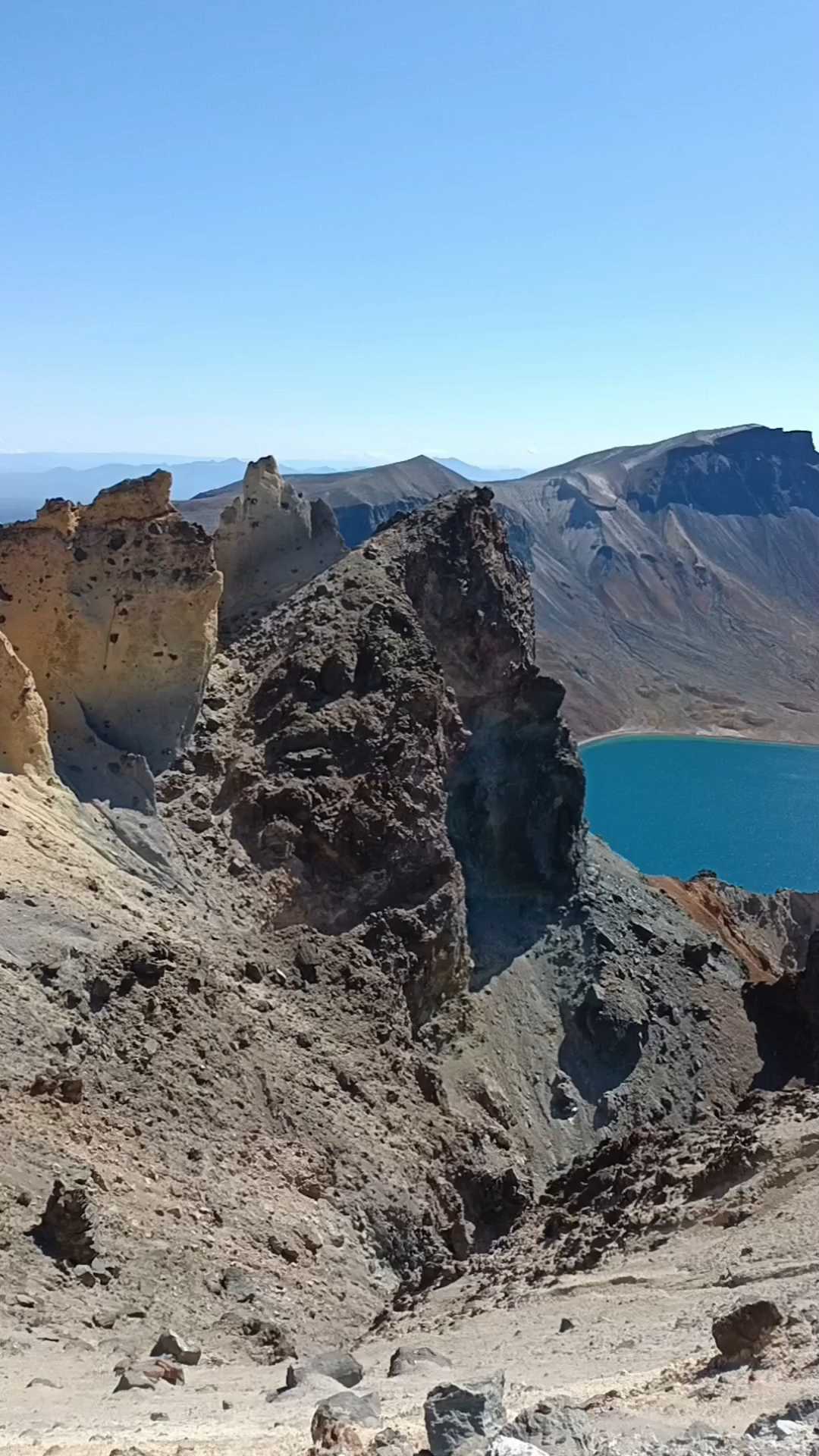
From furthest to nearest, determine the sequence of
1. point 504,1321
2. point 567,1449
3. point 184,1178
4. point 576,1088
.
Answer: point 576,1088 → point 184,1178 → point 504,1321 → point 567,1449

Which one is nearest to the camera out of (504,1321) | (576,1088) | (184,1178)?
(504,1321)

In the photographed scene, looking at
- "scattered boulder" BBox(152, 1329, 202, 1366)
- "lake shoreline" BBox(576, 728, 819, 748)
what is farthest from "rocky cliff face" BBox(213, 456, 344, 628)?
"lake shoreline" BBox(576, 728, 819, 748)

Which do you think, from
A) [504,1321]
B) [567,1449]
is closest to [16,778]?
[504,1321]

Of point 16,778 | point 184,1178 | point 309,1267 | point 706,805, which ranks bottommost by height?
point 706,805

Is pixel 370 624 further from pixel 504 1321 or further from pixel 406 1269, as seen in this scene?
pixel 504 1321

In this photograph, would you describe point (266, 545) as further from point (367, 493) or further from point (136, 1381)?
point (367, 493)

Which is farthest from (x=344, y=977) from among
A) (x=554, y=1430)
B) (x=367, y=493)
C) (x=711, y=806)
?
(x=367, y=493)

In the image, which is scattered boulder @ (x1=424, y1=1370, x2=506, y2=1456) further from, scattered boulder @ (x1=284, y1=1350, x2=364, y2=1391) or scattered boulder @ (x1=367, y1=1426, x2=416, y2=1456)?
scattered boulder @ (x1=284, y1=1350, x2=364, y2=1391)

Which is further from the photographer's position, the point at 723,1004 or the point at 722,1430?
the point at 723,1004
